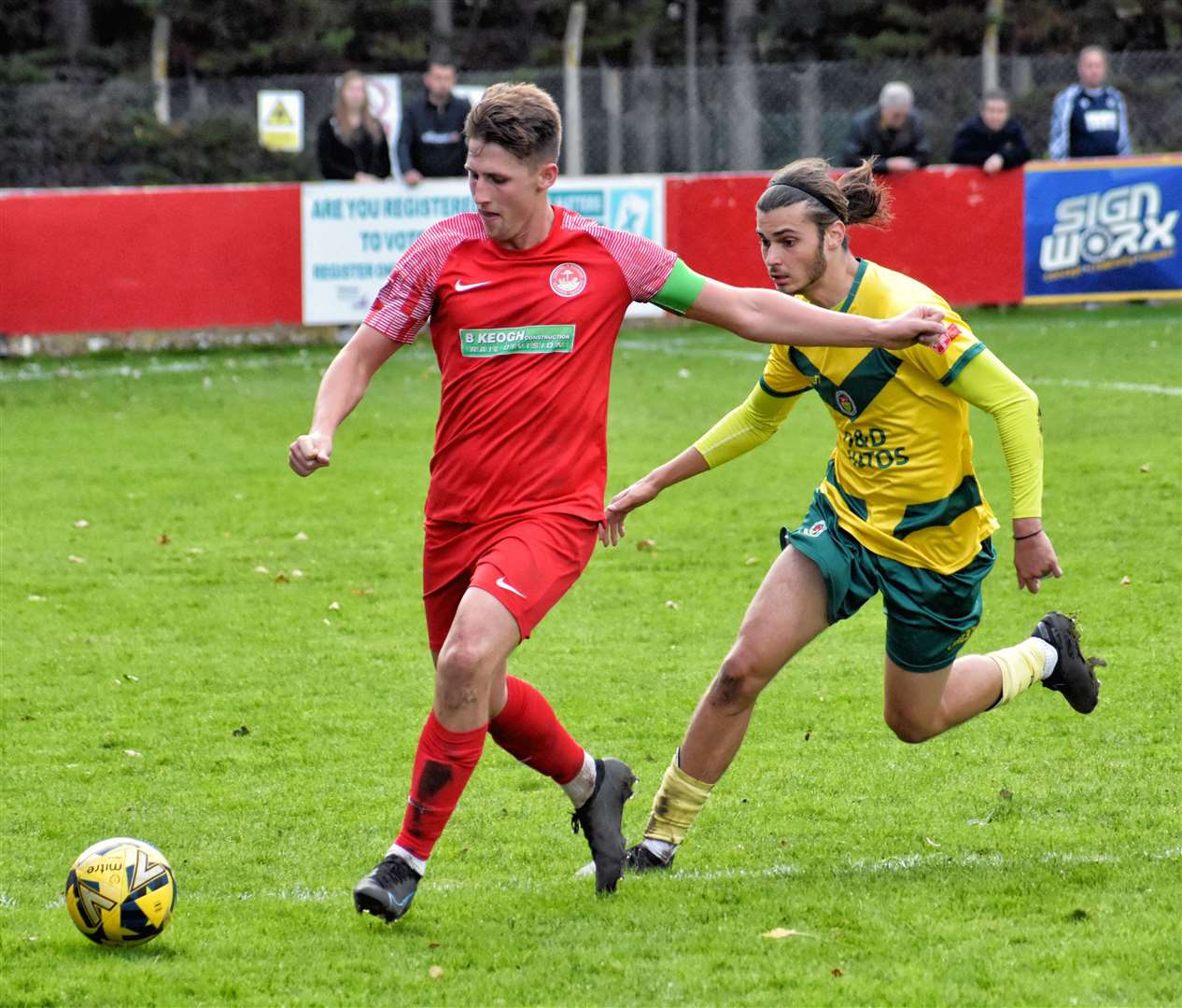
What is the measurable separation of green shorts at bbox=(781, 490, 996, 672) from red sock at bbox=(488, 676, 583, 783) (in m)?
0.85

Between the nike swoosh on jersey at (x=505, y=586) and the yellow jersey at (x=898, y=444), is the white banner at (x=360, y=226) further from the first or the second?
the nike swoosh on jersey at (x=505, y=586)

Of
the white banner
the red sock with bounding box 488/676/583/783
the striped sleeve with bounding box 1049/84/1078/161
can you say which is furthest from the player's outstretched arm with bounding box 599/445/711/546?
the striped sleeve with bounding box 1049/84/1078/161

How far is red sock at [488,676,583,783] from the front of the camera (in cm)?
513

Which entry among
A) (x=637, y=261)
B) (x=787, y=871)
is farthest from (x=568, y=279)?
(x=787, y=871)

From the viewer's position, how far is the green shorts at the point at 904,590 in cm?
530

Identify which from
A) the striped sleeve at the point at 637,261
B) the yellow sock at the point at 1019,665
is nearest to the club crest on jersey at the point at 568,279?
the striped sleeve at the point at 637,261

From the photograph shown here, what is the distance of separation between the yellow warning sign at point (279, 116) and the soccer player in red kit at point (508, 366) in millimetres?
21962

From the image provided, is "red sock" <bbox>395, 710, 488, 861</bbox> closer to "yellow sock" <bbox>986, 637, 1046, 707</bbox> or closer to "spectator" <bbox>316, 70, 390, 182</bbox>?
"yellow sock" <bbox>986, 637, 1046, 707</bbox>

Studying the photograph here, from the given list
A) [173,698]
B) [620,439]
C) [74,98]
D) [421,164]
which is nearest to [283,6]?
[74,98]

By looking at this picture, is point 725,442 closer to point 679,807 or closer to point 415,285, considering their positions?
point 679,807

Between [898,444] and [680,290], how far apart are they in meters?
0.84

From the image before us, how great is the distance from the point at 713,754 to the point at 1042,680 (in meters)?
1.38

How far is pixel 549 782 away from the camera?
20.9 ft

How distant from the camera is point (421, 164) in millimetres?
18250
